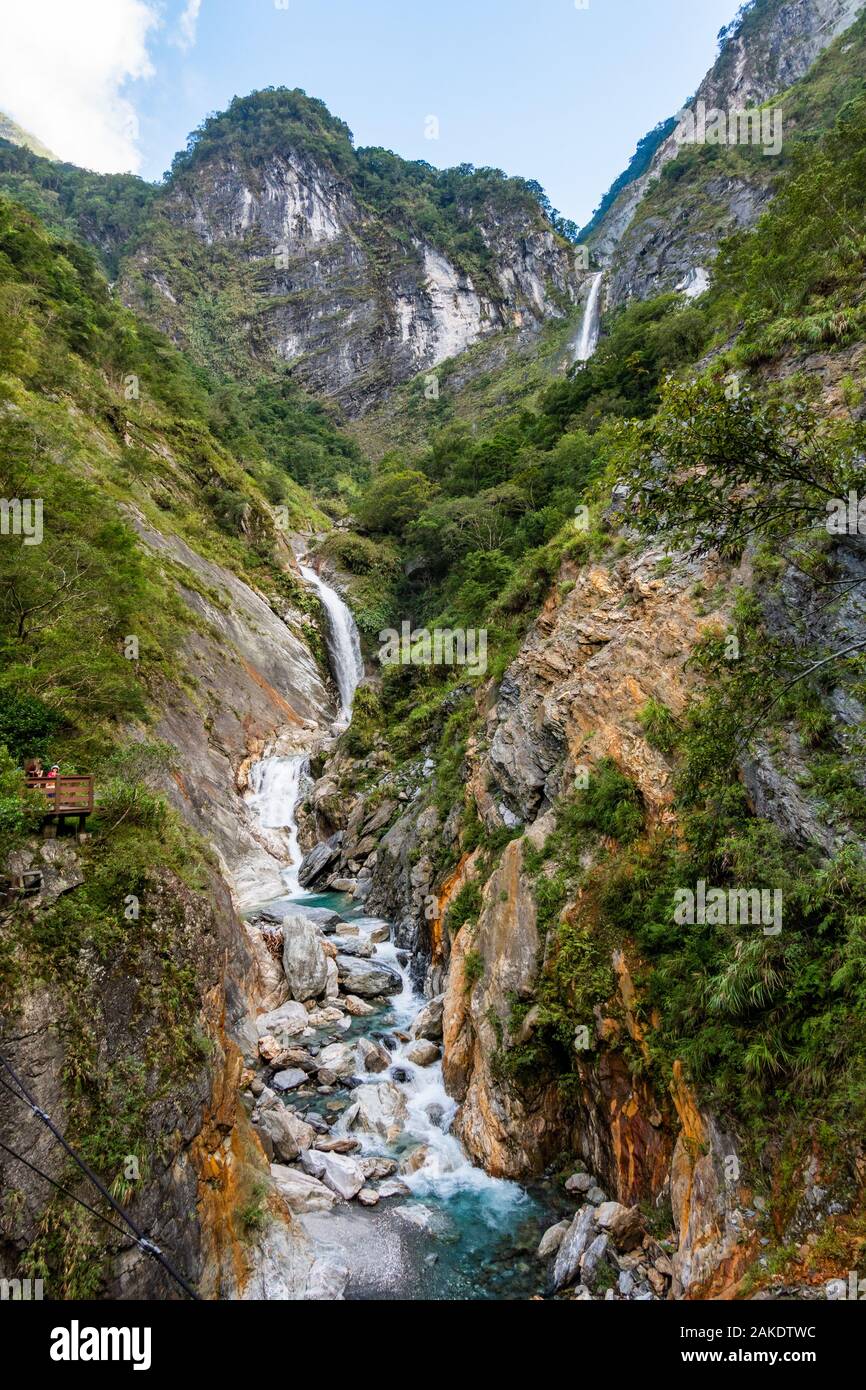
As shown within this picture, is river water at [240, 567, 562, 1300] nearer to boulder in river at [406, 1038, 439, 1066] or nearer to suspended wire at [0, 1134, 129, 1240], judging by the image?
boulder in river at [406, 1038, 439, 1066]

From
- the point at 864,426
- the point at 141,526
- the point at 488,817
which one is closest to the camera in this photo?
the point at 864,426

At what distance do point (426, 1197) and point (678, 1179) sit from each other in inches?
165

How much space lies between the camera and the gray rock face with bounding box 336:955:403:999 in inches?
587

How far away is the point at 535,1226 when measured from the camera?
27.2 feet

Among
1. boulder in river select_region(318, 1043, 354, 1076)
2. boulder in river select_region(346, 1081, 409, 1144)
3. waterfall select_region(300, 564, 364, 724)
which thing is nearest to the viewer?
boulder in river select_region(346, 1081, 409, 1144)

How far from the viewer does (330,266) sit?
91625 millimetres

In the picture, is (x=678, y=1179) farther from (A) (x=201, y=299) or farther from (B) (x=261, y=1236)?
(A) (x=201, y=299)

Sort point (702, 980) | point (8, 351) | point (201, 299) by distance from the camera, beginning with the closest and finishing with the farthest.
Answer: point (702, 980)
point (8, 351)
point (201, 299)

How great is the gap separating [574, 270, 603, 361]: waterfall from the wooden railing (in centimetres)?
6588

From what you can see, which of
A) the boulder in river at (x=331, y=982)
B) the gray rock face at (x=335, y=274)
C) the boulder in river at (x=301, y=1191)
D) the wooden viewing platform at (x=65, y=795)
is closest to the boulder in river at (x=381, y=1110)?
the boulder in river at (x=301, y=1191)

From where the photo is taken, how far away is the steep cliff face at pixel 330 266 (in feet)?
280

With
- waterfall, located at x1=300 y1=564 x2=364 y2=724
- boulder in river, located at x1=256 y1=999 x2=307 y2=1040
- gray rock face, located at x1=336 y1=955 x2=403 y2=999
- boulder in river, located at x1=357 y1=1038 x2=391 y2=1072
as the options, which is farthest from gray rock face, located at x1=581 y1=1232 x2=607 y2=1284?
waterfall, located at x1=300 y1=564 x2=364 y2=724

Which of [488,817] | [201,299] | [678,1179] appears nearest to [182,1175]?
[678,1179]

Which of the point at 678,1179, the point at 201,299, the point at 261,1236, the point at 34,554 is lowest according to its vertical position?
the point at 261,1236
